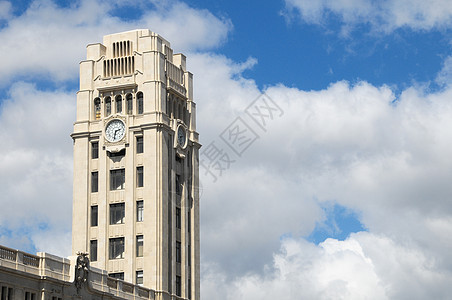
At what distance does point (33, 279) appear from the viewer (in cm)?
8100

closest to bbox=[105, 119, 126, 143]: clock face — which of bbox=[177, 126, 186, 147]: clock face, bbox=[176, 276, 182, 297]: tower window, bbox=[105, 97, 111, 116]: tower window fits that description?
bbox=[105, 97, 111, 116]: tower window

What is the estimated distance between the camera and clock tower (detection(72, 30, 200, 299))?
11181cm

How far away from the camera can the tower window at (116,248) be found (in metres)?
113

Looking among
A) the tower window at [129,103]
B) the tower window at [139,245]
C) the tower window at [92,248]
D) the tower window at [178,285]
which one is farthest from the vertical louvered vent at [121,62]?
the tower window at [178,285]

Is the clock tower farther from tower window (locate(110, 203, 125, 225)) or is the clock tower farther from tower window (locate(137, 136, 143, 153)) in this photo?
tower window (locate(110, 203, 125, 225))

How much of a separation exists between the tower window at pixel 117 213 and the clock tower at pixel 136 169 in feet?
0.42

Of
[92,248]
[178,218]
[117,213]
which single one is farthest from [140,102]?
[92,248]

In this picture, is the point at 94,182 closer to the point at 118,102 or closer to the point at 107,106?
the point at 107,106

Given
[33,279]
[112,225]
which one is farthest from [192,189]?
[33,279]

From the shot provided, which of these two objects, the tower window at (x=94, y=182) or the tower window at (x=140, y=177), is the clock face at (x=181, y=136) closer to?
the tower window at (x=140, y=177)

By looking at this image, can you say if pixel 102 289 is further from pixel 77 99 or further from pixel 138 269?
pixel 77 99

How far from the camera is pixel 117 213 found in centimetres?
11419

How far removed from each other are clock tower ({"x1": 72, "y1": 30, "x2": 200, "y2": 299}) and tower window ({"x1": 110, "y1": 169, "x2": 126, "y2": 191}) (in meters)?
0.13

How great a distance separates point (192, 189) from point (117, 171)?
11.3m
